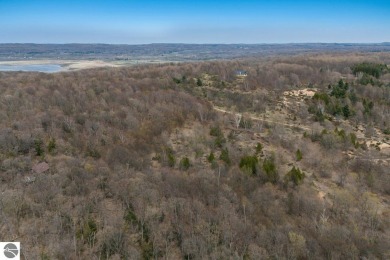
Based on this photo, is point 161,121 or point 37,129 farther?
point 161,121

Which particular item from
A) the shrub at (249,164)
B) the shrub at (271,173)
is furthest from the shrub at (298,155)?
the shrub at (249,164)

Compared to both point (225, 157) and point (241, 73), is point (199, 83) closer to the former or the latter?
point (241, 73)

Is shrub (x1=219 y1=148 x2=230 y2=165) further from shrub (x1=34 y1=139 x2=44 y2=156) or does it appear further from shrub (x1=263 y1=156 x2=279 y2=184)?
shrub (x1=34 y1=139 x2=44 y2=156)

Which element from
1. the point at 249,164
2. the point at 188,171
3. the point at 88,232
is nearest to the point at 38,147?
the point at 188,171

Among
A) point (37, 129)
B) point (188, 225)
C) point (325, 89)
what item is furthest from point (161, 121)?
point (325, 89)

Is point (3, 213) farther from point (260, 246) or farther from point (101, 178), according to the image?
point (260, 246)

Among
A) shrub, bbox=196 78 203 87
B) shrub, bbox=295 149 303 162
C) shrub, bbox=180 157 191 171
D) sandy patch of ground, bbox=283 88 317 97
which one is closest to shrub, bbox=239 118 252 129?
shrub, bbox=295 149 303 162

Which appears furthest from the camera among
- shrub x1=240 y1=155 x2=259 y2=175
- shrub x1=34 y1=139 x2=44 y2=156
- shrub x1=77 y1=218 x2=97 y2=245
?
shrub x1=34 y1=139 x2=44 y2=156
